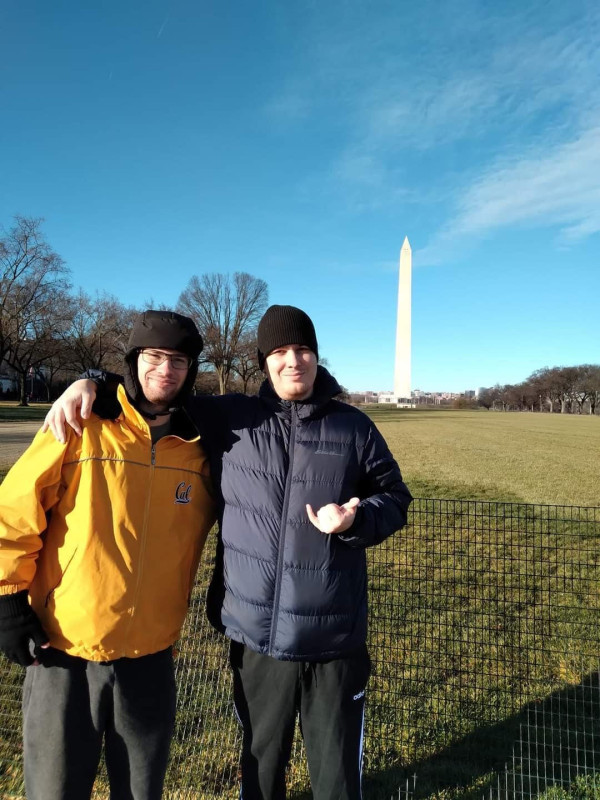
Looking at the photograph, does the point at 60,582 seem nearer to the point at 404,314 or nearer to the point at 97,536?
the point at 97,536

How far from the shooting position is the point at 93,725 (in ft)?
6.77

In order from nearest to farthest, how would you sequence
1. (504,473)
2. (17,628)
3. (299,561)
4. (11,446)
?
(17,628) < (299,561) < (504,473) < (11,446)

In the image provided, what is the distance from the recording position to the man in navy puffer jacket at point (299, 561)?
2.14m

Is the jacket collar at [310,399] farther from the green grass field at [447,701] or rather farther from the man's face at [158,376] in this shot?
the green grass field at [447,701]

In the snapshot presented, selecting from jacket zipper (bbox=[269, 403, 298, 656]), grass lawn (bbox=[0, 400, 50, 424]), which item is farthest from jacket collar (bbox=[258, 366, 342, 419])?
grass lawn (bbox=[0, 400, 50, 424])

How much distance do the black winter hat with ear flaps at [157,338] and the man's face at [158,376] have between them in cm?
3

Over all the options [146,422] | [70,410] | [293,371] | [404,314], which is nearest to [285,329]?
[293,371]

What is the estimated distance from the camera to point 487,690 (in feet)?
12.3

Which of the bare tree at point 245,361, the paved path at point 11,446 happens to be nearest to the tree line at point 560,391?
the bare tree at point 245,361

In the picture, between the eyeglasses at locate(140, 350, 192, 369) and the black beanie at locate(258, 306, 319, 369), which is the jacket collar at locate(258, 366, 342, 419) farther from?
the eyeglasses at locate(140, 350, 192, 369)

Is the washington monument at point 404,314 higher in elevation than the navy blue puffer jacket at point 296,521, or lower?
higher

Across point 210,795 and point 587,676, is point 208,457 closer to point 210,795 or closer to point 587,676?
point 210,795

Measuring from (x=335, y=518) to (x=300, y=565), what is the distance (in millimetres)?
313

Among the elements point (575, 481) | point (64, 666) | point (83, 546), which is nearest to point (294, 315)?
point (83, 546)
